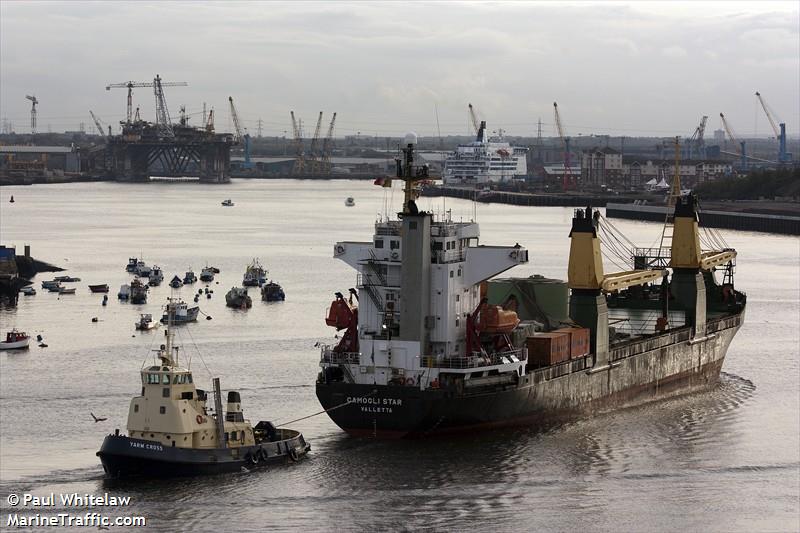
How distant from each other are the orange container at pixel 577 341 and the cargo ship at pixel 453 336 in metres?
0.06

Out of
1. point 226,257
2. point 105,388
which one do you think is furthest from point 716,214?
point 105,388

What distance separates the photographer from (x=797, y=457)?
38594 mm

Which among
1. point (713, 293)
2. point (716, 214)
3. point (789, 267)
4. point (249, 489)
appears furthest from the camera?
point (716, 214)

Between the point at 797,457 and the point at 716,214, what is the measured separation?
106006 mm

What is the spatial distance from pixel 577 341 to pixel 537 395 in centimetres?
347

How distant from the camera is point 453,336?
38938 millimetres

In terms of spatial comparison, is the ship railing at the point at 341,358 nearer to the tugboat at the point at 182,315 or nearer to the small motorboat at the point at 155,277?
the tugboat at the point at 182,315

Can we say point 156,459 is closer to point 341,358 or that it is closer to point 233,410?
point 233,410

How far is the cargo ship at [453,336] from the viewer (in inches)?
1481

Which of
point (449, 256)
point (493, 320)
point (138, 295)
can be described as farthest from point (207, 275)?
point (493, 320)

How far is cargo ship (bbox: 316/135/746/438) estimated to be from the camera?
37625 millimetres

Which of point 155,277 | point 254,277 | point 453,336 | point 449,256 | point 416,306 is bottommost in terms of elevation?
point 155,277

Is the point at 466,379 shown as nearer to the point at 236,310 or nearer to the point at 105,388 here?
the point at 105,388

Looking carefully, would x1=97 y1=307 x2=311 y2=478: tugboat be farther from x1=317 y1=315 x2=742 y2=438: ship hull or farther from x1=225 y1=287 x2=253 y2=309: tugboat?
x1=225 y1=287 x2=253 y2=309: tugboat
